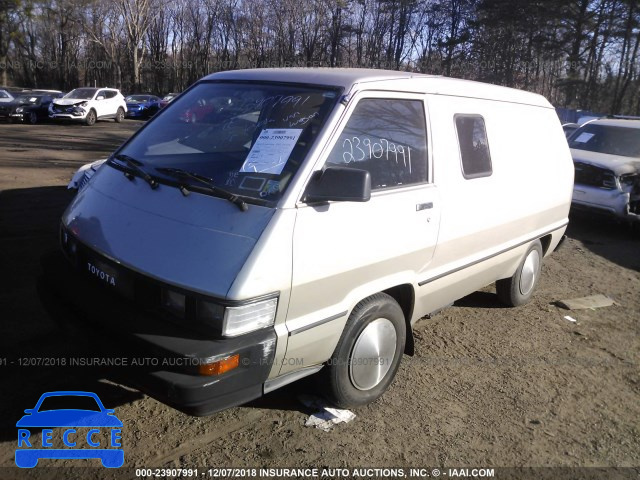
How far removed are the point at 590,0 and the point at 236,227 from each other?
119 ft

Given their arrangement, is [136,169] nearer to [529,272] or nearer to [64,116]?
[529,272]

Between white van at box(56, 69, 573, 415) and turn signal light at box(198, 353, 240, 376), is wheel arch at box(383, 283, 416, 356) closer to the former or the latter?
white van at box(56, 69, 573, 415)

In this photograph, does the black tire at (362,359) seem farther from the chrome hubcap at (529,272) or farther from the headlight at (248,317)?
the chrome hubcap at (529,272)

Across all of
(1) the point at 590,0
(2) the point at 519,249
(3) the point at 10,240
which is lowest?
(3) the point at 10,240

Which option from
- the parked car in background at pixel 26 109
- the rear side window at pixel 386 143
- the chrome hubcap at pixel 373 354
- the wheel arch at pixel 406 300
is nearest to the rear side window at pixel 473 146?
the rear side window at pixel 386 143

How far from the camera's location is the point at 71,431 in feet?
10.0

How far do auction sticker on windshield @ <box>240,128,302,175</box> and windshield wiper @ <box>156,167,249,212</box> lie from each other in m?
0.22

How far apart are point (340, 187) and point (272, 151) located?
1.66 ft

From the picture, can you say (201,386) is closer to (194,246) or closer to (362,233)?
(194,246)

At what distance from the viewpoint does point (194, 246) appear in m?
2.68

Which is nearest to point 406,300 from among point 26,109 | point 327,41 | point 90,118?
point 90,118

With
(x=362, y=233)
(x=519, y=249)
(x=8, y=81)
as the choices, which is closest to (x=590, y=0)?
(x=519, y=249)

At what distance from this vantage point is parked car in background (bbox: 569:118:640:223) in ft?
28.6

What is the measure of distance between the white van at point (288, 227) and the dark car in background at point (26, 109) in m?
23.0
